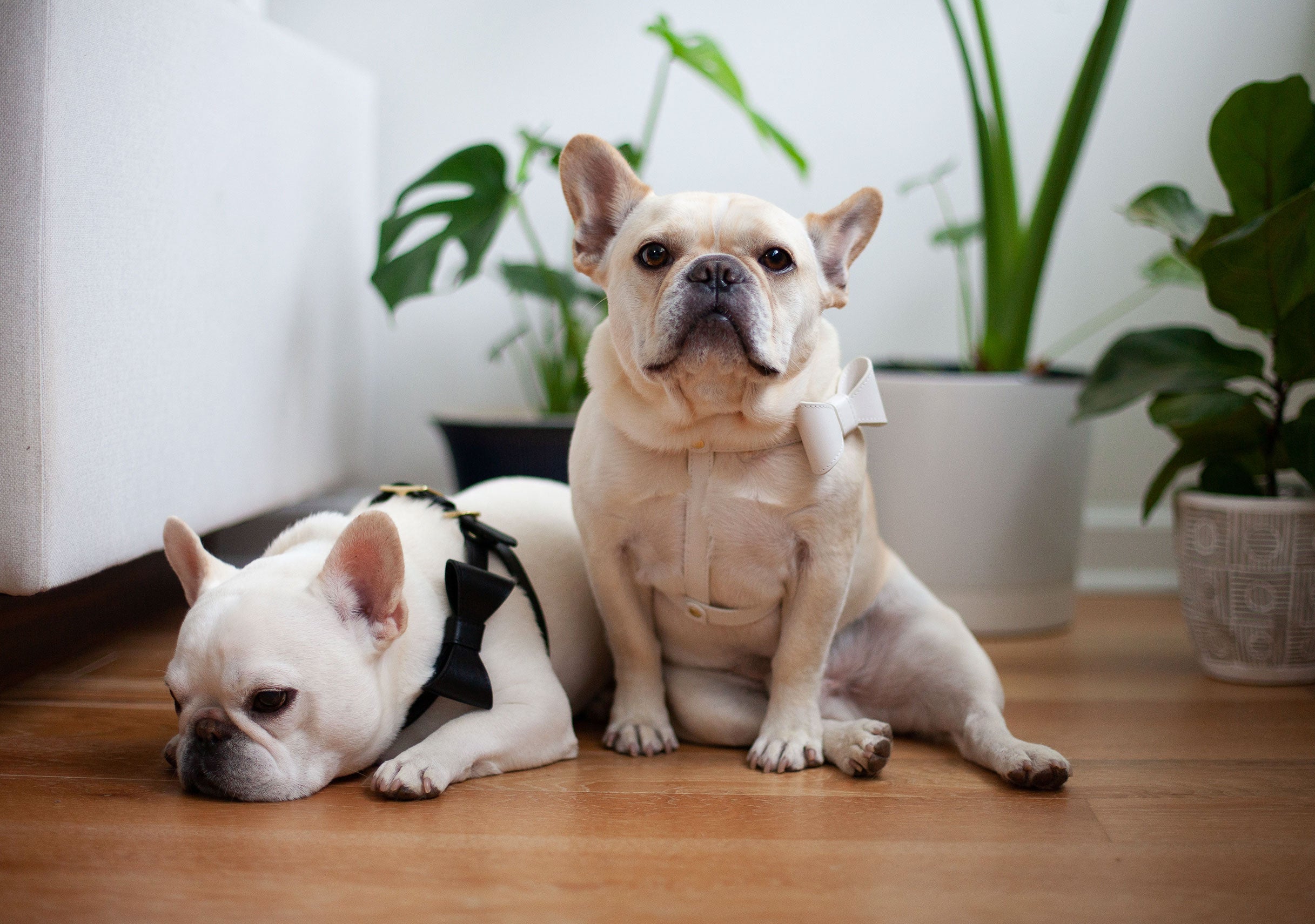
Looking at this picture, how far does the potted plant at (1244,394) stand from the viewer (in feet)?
6.31

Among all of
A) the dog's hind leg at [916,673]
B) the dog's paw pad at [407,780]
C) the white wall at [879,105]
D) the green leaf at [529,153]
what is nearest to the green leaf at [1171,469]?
the dog's hind leg at [916,673]

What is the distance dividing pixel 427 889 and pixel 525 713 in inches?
15.5

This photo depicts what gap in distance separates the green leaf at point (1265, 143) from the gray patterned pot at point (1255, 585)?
0.59 meters

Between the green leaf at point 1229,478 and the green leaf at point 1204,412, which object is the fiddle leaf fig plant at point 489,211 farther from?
the green leaf at point 1229,478

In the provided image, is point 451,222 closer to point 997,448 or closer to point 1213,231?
point 997,448

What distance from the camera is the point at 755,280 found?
143 cm

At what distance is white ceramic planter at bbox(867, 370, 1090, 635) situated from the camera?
2.39m

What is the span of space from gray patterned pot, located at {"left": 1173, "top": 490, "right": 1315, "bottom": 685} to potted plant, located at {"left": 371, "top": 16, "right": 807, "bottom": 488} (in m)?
1.18

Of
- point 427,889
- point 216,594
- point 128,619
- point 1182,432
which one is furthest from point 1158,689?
point 128,619

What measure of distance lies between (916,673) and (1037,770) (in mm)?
292

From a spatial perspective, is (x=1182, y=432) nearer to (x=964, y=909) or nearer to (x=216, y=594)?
(x=964, y=909)

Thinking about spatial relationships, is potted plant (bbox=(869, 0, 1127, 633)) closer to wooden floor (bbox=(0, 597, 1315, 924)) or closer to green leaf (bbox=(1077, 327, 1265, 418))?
green leaf (bbox=(1077, 327, 1265, 418))

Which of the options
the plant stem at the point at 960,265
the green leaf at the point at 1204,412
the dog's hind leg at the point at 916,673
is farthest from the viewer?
the plant stem at the point at 960,265

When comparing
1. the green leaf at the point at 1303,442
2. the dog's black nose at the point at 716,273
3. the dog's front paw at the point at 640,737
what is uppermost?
the dog's black nose at the point at 716,273
